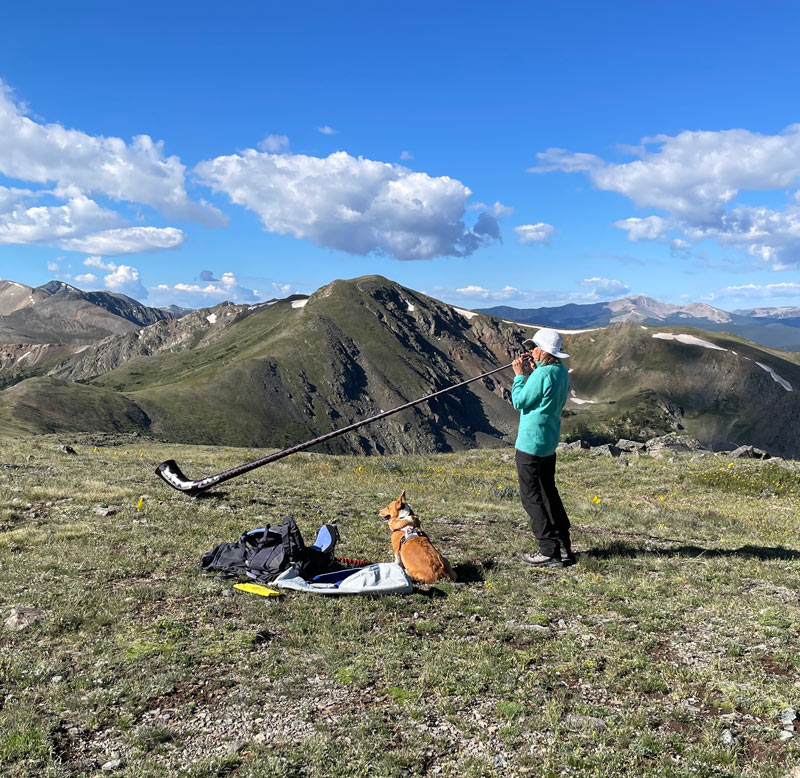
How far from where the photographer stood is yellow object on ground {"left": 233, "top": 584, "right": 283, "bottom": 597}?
9000mm

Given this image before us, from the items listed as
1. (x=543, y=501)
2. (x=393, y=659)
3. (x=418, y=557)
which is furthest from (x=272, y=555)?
(x=543, y=501)

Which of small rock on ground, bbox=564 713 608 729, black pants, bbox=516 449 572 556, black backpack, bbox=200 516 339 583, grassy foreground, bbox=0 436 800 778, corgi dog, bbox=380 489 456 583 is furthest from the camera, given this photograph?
black pants, bbox=516 449 572 556

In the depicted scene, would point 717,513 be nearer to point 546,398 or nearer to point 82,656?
point 546,398

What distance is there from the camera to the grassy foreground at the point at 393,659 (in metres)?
5.30

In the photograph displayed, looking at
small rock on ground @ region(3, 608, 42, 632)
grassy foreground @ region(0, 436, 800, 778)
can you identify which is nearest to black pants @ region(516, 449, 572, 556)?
grassy foreground @ region(0, 436, 800, 778)

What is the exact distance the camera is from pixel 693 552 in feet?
42.4

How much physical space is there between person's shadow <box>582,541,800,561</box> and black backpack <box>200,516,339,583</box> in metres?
5.62

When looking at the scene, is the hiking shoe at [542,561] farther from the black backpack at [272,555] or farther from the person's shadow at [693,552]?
the black backpack at [272,555]

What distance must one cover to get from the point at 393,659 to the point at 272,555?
357 cm

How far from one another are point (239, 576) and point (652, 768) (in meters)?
7.06

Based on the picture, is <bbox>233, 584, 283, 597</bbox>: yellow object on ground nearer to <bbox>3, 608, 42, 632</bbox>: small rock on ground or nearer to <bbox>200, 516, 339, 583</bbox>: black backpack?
<bbox>200, 516, 339, 583</bbox>: black backpack

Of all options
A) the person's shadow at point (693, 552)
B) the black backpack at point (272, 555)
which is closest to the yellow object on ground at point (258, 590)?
the black backpack at point (272, 555)

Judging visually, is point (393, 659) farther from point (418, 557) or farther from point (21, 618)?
point (21, 618)

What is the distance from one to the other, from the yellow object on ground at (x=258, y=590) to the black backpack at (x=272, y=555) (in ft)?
1.15
